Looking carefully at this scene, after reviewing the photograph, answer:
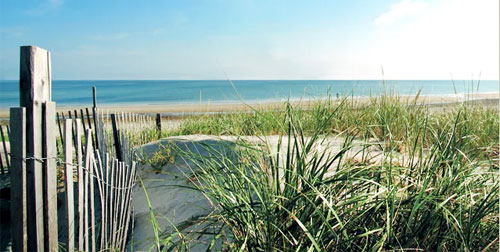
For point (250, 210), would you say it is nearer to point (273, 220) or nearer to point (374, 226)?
point (273, 220)

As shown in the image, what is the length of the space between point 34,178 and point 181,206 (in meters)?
2.47

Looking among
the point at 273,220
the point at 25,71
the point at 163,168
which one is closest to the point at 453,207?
the point at 273,220

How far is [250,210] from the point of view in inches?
91.1

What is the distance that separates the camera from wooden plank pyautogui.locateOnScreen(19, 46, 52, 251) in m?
2.41

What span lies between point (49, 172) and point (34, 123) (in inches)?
13.1

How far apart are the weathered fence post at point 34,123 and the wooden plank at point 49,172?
29 millimetres

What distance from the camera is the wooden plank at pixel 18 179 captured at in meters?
2.37

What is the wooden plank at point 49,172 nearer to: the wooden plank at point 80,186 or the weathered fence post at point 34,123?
the weathered fence post at point 34,123

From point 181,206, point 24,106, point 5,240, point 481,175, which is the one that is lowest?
point 5,240

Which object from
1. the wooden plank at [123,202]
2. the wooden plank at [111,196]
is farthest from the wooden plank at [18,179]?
the wooden plank at [123,202]

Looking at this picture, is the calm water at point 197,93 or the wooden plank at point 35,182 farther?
the calm water at point 197,93

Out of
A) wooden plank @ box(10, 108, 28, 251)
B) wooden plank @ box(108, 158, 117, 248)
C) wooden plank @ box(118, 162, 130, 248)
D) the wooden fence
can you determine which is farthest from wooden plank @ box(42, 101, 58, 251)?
wooden plank @ box(118, 162, 130, 248)

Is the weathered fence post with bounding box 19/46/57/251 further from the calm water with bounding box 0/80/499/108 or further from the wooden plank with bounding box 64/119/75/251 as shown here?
the calm water with bounding box 0/80/499/108

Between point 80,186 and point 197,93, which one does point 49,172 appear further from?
point 197,93
